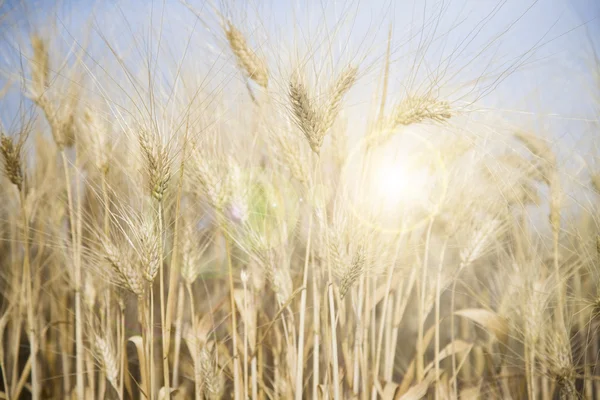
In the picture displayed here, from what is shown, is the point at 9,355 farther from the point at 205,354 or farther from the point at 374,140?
the point at 374,140

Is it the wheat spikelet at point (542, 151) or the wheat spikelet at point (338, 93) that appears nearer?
the wheat spikelet at point (338, 93)

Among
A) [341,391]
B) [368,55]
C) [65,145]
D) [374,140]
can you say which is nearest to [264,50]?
[368,55]

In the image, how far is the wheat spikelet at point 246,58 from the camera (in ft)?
3.47

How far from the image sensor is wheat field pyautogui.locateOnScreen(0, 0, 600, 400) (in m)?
1.01

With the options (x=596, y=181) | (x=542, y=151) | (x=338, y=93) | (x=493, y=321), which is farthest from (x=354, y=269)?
(x=596, y=181)

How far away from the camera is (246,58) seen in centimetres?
106

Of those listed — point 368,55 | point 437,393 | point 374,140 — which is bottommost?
point 437,393

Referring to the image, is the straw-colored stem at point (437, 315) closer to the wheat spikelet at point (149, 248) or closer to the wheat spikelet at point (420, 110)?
the wheat spikelet at point (420, 110)

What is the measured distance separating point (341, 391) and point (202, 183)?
710 millimetres

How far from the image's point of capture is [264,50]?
1.07 meters

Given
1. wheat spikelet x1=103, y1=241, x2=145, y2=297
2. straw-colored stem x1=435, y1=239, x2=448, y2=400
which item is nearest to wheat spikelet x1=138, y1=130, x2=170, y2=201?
wheat spikelet x1=103, y1=241, x2=145, y2=297

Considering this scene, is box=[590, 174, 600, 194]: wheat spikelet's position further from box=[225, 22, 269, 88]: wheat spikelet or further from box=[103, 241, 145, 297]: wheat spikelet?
box=[103, 241, 145, 297]: wheat spikelet

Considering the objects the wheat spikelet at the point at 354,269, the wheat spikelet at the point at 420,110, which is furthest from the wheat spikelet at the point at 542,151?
the wheat spikelet at the point at 354,269

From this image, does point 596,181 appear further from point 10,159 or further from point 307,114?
point 10,159
